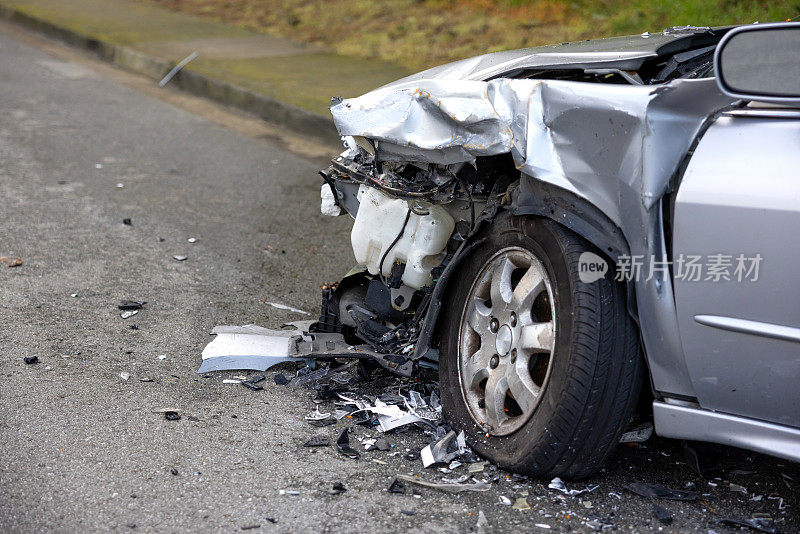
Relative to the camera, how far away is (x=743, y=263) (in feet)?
7.85

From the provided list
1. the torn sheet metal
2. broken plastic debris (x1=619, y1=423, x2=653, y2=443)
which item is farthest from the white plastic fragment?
broken plastic debris (x1=619, y1=423, x2=653, y2=443)

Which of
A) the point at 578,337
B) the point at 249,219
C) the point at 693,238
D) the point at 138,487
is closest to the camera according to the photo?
the point at 693,238

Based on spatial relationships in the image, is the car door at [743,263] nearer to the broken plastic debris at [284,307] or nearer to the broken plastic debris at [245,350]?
the broken plastic debris at [245,350]

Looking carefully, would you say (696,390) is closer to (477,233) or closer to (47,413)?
(477,233)

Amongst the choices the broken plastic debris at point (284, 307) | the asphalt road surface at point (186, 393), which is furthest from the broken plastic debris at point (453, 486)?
the broken plastic debris at point (284, 307)

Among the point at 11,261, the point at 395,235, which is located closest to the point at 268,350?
the point at 395,235

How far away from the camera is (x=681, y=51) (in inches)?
129

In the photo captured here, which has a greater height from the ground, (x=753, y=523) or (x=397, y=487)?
(x=753, y=523)

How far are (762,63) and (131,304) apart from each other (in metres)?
3.22

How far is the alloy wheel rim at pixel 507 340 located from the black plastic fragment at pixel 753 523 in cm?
68

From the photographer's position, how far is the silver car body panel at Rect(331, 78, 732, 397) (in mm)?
2545

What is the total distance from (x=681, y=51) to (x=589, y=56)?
0.43m

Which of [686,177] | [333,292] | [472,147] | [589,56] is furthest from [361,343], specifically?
[686,177]

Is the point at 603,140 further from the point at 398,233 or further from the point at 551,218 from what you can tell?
the point at 398,233
